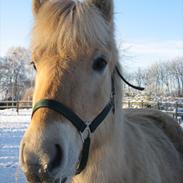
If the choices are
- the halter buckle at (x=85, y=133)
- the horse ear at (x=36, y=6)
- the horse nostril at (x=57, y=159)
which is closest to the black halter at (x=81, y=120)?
the halter buckle at (x=85, y=133)

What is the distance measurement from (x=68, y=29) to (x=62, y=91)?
0.46 metres

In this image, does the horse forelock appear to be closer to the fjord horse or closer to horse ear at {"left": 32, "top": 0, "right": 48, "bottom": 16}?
the fjord horse

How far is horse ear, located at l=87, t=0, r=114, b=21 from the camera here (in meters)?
2.87

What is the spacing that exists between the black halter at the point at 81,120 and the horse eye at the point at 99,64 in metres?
0.33

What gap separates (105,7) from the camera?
2893 millimetres

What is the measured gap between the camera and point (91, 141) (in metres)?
2.71

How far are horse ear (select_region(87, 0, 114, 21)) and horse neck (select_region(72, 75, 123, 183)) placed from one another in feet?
2.72

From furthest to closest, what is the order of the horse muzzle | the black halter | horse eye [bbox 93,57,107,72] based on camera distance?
horse eye [bbox 93,57,107,72] → the black halter → the horse muzzle

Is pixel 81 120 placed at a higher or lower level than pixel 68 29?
lower

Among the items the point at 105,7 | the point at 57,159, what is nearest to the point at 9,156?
the point at 105,7

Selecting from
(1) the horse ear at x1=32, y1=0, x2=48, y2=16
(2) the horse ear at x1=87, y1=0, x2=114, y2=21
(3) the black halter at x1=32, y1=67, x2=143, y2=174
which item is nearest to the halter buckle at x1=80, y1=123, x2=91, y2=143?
(3) the black halter at x1=32, y1=67, x2=143, y2=174

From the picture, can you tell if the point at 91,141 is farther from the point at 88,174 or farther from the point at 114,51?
the point at 114,51

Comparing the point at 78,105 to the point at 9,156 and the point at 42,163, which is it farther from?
the point at 9,156

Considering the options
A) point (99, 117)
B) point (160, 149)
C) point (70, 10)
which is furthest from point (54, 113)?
point (160, 149)
